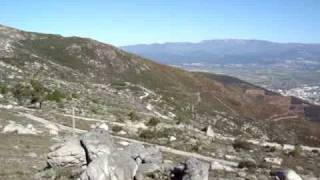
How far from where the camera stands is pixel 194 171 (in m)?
23.4

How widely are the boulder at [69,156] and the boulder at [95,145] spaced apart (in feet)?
0.95

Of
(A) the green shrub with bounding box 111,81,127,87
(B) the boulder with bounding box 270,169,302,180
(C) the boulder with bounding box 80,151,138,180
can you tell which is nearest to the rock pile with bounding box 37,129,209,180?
(C) the boulder with bounding box 80,151,138,180

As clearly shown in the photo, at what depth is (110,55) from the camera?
142 m

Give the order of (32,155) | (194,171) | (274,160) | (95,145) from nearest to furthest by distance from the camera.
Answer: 1. (194,171)
2. (95,145)
3. (32,155)
4. (274,160)

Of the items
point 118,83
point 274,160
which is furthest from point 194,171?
point 118,83

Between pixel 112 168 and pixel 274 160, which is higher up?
pixel 112 168

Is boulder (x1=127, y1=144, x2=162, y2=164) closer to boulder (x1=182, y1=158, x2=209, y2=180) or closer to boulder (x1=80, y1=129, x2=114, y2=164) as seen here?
boulder (x1=80, y1=129, x2=114, y2=164)

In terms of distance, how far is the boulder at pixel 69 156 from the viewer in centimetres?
2619

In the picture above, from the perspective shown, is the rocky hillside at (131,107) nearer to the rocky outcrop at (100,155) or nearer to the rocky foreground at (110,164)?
the rocky outcrop at (100,155)

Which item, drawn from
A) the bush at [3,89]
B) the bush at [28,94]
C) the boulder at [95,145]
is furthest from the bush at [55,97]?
the boulder at [95,145]

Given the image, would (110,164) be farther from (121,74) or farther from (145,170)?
(121,74)

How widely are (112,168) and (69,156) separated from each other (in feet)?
14.5

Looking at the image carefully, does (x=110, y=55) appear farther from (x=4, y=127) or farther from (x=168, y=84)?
(x=4, y=127)

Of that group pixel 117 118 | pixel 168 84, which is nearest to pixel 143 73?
pixel 168 84
